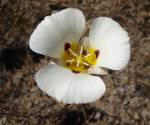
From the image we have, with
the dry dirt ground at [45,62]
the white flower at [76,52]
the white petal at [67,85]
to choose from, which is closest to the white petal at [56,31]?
the white flower at [76,52]

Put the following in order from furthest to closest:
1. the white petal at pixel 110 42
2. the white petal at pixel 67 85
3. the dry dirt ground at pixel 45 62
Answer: the dry dirt ground at pixel 45 62, the white petal at pixel 110 42, the white petal at pixel 67 85

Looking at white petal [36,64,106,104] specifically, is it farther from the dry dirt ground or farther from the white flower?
the dry dirt ground

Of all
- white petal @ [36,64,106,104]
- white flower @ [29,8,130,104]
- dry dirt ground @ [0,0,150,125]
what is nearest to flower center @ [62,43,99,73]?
white flower @ [29,8,130,104]

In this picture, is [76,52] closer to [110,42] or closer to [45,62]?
[110,42]

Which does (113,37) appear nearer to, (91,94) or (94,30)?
(94,30)

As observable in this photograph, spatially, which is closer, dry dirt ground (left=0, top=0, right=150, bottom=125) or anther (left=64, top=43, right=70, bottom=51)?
anther (left=64, top=43, right=70, bottom=51)

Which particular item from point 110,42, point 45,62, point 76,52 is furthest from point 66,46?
point 45,62

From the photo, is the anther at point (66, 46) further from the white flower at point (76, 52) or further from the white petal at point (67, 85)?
the white petal at point (67, 85)
